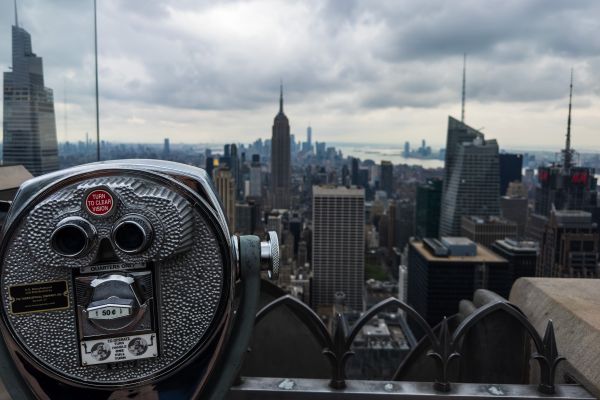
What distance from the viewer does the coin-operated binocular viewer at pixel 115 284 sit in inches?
36.6

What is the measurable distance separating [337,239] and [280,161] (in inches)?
1441

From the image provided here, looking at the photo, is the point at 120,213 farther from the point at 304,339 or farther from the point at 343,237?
the point at 343,237

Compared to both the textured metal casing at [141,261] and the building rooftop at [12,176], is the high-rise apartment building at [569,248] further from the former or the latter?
the textured metal casing at [141,261]

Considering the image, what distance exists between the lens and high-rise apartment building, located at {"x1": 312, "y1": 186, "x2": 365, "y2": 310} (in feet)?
160

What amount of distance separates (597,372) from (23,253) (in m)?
1.49

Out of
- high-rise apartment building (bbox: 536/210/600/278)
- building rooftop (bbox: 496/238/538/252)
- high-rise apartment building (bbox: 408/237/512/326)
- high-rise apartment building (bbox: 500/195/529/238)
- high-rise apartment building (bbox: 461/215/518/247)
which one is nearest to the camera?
high-rise apartment building (bbox: 408/237/512/326)

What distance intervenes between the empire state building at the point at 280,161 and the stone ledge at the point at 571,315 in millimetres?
73560

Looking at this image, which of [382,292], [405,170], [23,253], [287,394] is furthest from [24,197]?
[405,170]

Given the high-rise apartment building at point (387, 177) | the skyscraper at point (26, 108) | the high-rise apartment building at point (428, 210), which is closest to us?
the skyscraper at point (26, 108)

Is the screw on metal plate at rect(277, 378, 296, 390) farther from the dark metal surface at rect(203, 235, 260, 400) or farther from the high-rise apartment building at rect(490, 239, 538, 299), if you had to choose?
the high-rise apartment building at rect(490, 239, 538, 299)

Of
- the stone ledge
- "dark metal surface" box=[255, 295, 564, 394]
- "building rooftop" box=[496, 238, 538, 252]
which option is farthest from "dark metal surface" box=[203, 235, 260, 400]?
"building rooftop" box=[496, 238, 538, 252]

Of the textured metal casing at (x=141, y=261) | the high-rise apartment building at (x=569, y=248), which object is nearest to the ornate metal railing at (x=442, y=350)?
the textured metal casing at (x=141, y=261)

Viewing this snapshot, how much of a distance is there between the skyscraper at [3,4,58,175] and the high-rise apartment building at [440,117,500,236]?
5319cm

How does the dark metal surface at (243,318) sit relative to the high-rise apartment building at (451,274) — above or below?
above
